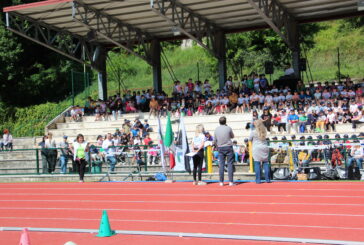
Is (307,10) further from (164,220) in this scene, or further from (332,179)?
(164,220)

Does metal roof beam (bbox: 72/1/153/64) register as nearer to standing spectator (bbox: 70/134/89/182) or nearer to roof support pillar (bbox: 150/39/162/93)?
roof support pillar (bbox: 150/39/162/93)

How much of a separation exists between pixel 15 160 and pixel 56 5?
8.60 m

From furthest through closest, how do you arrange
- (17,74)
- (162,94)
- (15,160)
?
(17,74) → (162,94) → (15,160)

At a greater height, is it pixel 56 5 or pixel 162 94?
pixel 56 5

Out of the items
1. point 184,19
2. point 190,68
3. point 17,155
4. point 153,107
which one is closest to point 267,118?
point 153,107

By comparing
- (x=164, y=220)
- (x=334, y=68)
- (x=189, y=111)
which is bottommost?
(x=164, y=220)

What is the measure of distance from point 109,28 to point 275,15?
8831 millimetres

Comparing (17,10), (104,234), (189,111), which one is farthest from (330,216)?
(17,10)

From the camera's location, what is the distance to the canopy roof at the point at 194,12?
27.7m

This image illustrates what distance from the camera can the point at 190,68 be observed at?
52250mm

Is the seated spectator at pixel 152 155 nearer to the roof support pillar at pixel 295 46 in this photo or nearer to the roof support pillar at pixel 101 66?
the roof support pillar at pixel 295 46

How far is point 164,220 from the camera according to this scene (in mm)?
11180

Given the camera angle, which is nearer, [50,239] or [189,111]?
[50,239]

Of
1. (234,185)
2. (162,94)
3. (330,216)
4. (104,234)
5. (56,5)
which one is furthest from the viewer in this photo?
(162,94)
